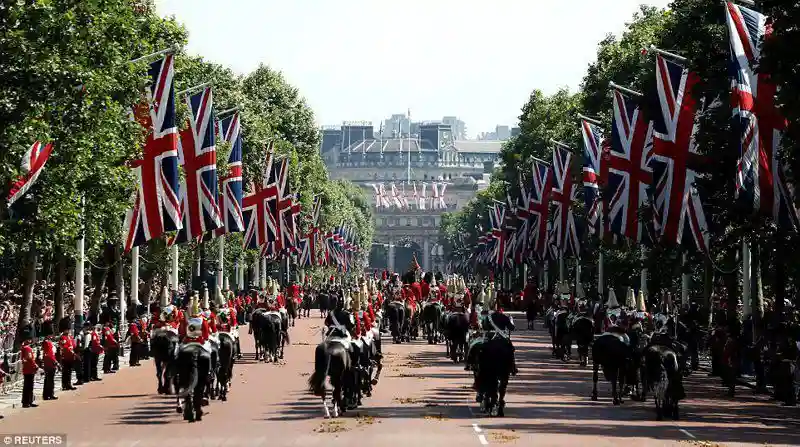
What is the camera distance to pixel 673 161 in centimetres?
4031

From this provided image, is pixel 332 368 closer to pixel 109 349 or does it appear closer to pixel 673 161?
pixel 673 161

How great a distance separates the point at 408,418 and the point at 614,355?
6.35m

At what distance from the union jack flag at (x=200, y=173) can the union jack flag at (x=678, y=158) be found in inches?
522

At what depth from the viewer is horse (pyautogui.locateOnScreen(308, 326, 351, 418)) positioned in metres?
29.8

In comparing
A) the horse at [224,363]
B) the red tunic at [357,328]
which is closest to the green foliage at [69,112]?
the horse at [224,363]

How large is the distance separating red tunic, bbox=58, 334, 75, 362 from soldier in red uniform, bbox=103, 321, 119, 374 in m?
4.97

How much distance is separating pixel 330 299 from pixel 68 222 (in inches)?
1684

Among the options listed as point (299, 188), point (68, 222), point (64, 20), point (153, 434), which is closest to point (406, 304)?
point (68, 222)

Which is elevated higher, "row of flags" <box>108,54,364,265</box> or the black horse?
"row of flags" <box>108,54,364,265</box>

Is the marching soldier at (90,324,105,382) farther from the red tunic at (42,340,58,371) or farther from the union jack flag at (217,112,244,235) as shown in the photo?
the union jack flag at (217,112,244,235)

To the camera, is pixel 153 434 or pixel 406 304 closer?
pixel 153 434

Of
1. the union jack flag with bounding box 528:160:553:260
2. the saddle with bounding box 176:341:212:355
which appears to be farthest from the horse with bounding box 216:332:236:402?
the union jack flag with bounding box 528:160:553:260

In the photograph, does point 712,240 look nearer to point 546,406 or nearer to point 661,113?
point 661,113

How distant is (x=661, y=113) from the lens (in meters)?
41.4
